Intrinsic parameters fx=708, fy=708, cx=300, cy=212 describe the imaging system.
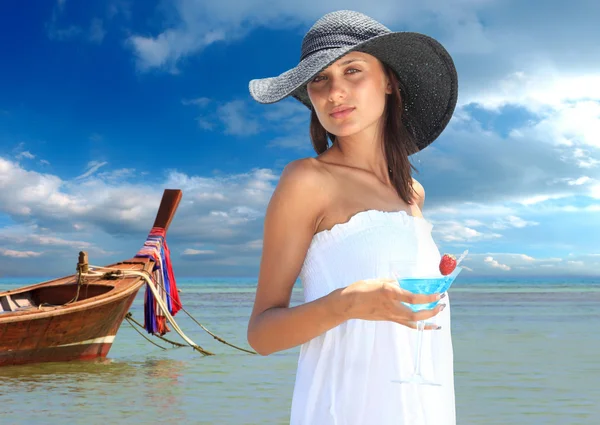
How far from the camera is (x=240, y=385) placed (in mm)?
7602

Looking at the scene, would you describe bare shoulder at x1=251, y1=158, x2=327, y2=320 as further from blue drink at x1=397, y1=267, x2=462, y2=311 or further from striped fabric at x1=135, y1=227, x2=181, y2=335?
striped fabric at x1=135, y1=227, x2=181, y2=335

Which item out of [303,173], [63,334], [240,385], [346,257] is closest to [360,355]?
[346,257]

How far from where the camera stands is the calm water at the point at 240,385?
241 inches

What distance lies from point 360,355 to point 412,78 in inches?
34.9

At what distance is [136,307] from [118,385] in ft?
45.6

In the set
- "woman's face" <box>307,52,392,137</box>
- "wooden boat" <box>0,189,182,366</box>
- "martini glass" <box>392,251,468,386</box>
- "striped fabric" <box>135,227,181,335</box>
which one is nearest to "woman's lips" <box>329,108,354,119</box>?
"woman's face" <box>307,52,392,137</box>

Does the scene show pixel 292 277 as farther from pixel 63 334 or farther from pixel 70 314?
pixel 63 334

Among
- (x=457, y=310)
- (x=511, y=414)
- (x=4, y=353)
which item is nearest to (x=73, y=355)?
(x=4, y=353)

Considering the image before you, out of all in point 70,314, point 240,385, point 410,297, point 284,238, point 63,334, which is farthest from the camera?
point 63,334

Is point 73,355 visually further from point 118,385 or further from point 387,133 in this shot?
point 387,133

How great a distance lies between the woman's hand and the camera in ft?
4.28

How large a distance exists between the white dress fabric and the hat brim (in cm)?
40

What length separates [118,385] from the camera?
25.0 ft

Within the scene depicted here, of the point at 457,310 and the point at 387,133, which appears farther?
the point at 457,310
